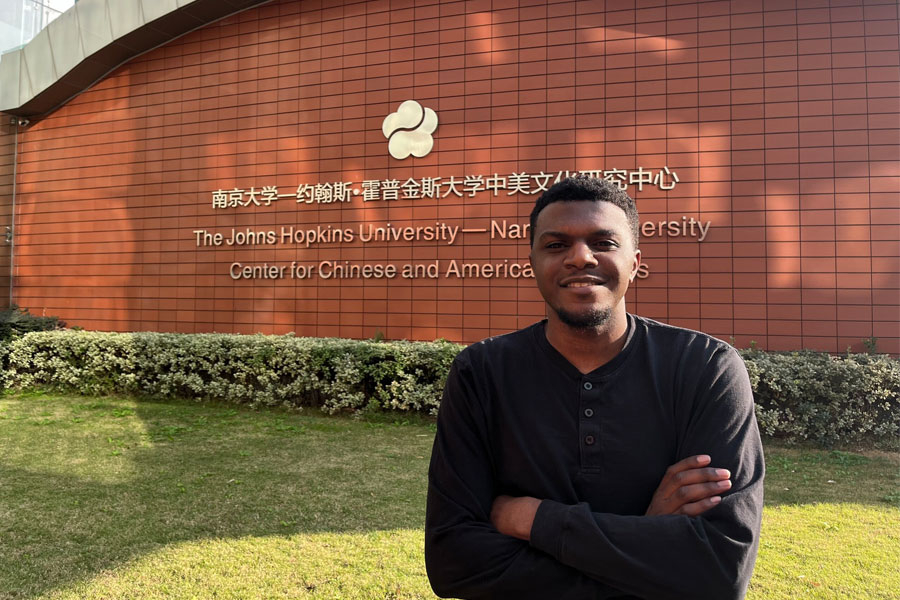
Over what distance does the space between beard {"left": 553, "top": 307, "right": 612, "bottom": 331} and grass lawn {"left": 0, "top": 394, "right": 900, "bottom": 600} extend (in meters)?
1.95

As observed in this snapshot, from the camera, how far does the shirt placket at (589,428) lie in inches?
53.3

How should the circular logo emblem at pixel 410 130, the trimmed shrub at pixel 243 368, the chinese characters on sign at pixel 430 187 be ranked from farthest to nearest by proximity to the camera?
the circular logo emblem at pixel 410 130, the chinese characters on sign at pixel 430 187, the trimmed shrub at pixel 243 368

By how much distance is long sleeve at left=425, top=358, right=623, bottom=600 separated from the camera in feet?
4.22

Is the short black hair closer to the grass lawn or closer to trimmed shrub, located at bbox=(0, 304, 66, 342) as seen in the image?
the grass lawn

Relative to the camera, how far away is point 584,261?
4.61 ft

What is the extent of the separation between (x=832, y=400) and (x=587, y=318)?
195 inches

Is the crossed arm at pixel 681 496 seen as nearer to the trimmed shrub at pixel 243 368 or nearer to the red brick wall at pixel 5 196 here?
the trimmed shrub at pixel 243 368

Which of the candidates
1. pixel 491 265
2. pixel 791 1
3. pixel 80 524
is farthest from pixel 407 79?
pixel 80 524

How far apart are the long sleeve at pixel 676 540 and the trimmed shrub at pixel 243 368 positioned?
472cm

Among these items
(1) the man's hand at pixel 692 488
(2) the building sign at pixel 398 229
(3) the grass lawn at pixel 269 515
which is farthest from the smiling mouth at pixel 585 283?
(2) the building sign at pixel 398 229

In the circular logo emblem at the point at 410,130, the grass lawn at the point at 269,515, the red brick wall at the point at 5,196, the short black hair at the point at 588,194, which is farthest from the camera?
the red brick wall at the point at 5,196

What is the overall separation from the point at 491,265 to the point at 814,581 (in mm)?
4913

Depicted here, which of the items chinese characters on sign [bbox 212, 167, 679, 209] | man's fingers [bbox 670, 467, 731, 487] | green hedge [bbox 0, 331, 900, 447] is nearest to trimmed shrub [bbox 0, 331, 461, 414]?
green hedge [bbox 0, 331, 900, 447]

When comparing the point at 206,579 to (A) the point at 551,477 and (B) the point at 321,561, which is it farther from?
(A) the point at 551,477
